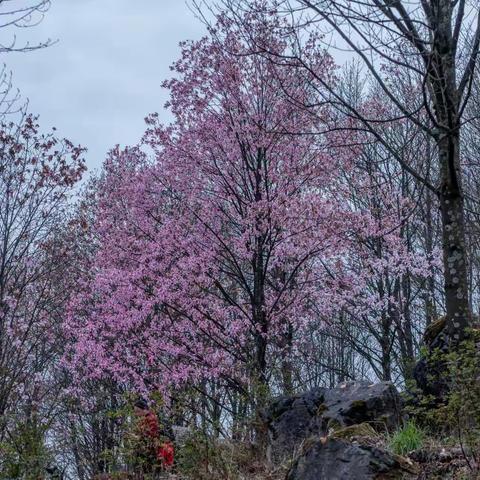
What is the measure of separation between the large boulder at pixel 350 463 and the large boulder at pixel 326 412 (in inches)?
57.7

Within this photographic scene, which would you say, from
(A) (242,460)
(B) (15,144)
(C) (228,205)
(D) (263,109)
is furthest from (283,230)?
(B) (15,144)

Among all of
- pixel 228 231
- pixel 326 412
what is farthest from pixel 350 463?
pixel 228 231

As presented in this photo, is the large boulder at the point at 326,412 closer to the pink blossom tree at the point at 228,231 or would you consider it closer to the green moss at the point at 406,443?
the green moss at the point at 406,443

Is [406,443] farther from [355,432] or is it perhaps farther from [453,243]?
[453,243]

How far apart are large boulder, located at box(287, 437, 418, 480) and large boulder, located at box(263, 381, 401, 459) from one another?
1465 mm

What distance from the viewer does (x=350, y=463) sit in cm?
402

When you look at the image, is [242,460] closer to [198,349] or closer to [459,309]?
[459,309]

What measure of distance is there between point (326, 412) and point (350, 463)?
2165mm

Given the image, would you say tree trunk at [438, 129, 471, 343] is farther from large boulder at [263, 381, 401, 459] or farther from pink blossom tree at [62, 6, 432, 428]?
pink blossom tree at [62, 6, 432, 428]

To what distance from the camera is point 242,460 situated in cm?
609

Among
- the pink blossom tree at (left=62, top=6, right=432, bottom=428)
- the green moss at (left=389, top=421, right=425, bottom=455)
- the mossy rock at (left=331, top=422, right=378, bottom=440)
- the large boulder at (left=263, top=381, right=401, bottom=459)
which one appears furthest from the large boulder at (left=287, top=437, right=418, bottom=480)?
the pink blossom tree at (left=62, top=6, right=432, bottom=428)

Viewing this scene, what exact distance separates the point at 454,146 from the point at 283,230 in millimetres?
4266

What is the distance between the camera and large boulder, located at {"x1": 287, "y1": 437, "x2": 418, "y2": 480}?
3.93 metres

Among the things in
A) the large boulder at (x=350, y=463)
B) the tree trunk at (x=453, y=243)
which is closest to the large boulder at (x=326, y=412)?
the tree trunk at (x=453, y=243)
